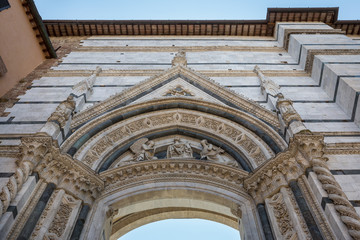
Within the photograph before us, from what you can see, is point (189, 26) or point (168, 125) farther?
point (189, 26)

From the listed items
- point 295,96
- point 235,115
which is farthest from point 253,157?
point 295,96

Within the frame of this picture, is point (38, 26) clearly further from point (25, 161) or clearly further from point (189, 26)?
point (25, 161)

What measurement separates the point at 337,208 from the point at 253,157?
191 centimetres

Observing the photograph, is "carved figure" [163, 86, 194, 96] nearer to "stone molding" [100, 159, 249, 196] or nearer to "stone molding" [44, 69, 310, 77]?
"stone molding" [44, 69, 310, 77]

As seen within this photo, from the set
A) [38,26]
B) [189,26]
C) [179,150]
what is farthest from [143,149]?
[189,26]

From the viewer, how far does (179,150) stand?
560cm

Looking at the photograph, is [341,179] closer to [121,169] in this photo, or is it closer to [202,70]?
[121,169]

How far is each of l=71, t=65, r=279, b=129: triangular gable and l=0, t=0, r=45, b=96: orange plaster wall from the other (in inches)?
112

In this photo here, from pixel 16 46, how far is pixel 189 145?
5.72 metres

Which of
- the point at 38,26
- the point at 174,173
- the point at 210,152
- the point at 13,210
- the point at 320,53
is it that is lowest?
the point at 13,210

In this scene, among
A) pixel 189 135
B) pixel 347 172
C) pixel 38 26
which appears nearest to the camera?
pixel 347 172

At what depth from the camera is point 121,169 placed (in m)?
4.82

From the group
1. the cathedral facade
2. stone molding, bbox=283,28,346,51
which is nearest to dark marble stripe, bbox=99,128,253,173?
the cathedral facade

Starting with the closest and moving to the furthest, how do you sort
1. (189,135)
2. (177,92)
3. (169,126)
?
(189,135), (169,126), (177,92)
